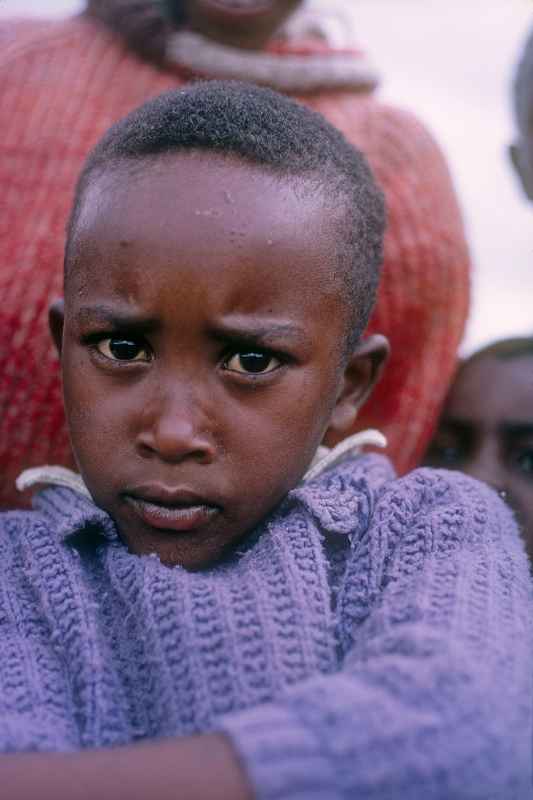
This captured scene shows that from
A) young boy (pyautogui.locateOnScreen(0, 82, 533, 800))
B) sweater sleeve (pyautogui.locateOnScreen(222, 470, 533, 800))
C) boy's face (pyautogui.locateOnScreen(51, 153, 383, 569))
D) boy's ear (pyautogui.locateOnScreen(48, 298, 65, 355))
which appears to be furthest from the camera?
boy's ear (pyautogui.locateOnScreen(48, 298, 65, 355))

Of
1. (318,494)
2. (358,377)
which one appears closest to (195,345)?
(318,494)

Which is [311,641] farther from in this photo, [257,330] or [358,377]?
[358,377]

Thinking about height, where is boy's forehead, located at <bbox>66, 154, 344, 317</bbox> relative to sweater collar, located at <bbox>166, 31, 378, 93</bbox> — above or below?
below

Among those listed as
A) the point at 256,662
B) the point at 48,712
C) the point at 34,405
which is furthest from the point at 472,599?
the point at 34,405

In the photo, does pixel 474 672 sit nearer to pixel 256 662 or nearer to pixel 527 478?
pixel 256 662

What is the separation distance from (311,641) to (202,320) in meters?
0.38

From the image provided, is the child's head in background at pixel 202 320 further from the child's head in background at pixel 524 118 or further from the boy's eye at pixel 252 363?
the child's head in background at pixel 524 118

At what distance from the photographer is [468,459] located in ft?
5.80

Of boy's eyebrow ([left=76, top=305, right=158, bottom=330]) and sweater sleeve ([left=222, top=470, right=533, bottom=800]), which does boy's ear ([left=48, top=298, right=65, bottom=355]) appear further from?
sweater sleeve ([left=222, top=470, right=533, bottom=800])

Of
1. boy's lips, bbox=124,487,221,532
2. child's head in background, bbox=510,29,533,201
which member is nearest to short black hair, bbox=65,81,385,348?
boy's lips, bbox=124,487,221,532

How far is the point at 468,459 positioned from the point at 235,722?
111 cm

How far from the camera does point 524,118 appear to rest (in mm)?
1894

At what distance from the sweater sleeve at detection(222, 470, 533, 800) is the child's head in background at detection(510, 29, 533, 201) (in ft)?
3.88

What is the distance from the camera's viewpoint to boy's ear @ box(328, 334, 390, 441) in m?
1.28
